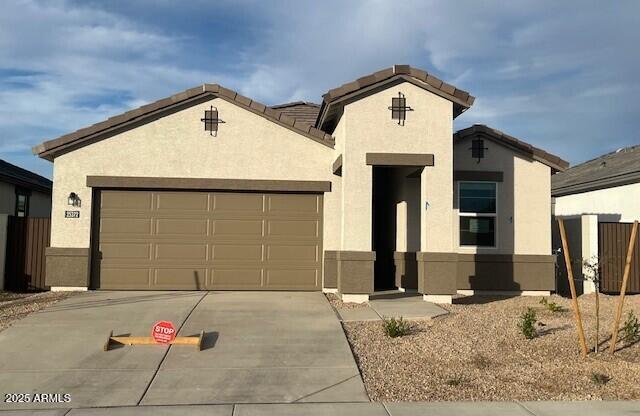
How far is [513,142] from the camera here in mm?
13320

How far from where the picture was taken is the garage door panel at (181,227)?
41.7 ft

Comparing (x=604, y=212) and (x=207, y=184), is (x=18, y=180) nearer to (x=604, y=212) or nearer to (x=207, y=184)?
(x=207, y=184)

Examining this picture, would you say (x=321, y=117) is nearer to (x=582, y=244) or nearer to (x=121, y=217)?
(x=121, y=217)

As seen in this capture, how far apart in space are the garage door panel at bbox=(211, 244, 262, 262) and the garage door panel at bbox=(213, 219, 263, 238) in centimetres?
25

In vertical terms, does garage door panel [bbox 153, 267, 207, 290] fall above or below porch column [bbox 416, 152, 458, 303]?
below

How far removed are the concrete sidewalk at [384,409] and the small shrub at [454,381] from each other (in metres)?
0.53

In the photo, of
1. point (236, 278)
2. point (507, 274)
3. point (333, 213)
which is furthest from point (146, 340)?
point (507, 274)

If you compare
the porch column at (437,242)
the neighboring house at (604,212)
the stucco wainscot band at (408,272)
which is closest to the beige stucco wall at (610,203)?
the neighboring house at (604,212)

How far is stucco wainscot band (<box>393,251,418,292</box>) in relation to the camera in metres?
13.1

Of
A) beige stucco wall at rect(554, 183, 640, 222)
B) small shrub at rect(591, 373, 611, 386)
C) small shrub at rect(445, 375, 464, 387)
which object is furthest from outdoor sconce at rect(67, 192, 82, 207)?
beige stucco wall at rect(554, 183, 640, 222)

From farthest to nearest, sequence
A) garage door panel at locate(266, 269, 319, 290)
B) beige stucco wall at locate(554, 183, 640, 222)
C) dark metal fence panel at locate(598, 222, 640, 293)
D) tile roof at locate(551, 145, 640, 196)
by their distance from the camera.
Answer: tile roof at locate(551, 145, 640, 196) < beige stucco wall at locate(554, 183, 640, 222) < dark metal fence panel at locate(598, 222, 640, 293) < garage door panel at locate(266, 269, 319, 290)

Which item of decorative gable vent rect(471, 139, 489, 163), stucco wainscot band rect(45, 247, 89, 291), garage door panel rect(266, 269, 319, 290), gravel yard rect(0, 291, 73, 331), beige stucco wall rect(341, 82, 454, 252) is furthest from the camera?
decorative gable vent rect(471, 139, 489, 163)

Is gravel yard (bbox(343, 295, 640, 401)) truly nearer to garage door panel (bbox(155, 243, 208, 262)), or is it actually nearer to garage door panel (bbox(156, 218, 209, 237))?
garage door panel (bbox(155, 243, 208, 262))

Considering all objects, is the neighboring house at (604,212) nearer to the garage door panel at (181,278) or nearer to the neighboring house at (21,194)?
the garage door panel at (181,278)
